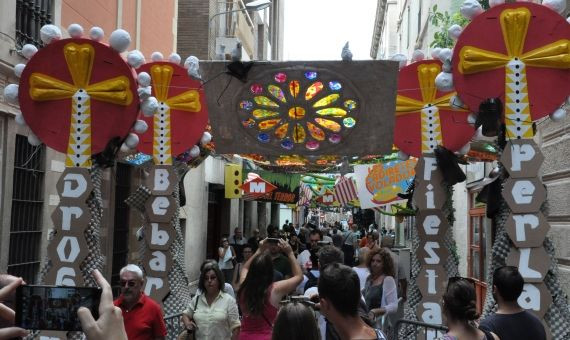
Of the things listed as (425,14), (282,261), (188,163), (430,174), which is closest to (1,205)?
(188,163)

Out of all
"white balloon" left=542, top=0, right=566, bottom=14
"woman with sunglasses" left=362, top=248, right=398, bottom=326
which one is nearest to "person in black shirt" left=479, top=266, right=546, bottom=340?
"white balloon" left=542, top=0, right=566, bottom=14

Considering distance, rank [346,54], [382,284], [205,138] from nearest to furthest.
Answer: [346,54] → [382,284] → [205,138]

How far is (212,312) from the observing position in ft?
20.6

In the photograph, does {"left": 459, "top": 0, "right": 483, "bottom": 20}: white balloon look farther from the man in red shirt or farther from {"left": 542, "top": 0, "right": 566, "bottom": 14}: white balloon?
the man in red shirt

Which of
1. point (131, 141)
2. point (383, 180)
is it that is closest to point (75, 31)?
point (131, 141)

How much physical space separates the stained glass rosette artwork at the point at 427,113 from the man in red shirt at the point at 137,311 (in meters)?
3.92

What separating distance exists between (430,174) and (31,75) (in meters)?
4.42

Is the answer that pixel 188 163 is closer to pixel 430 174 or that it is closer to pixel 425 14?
pixel 430 174

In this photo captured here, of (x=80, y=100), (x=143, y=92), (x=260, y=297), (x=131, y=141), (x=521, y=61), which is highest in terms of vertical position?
(x=521, y=61)

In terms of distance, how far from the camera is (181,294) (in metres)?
8.60

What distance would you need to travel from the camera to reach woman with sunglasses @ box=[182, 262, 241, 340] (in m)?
6.22

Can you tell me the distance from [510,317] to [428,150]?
146 inches

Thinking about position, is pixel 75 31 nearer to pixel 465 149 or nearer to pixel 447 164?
pixel 447 164

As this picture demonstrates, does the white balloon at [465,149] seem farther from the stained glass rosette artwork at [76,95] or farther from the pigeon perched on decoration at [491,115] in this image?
the stained glass rosette artwork at [76,95]
